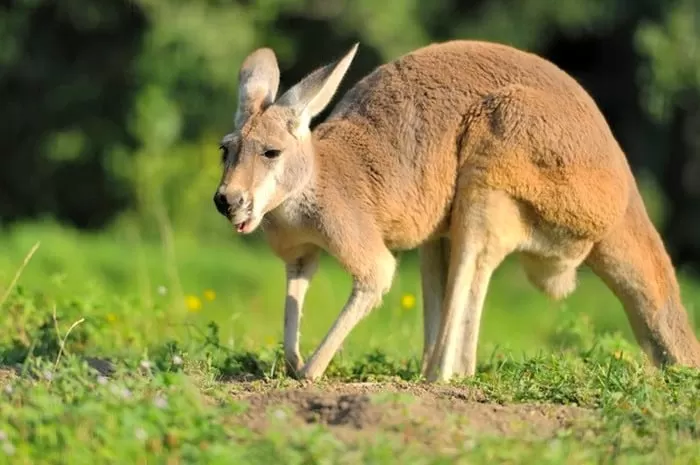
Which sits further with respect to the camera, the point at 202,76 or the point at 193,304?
the point at 202,76

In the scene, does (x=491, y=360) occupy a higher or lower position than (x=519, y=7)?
lower

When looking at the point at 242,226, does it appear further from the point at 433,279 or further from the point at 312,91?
the point at 433,279

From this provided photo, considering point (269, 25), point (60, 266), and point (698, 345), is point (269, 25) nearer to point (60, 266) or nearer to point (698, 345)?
point (60, 266)

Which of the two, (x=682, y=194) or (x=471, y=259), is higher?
(x=682, y=194)

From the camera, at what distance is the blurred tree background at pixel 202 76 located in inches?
656

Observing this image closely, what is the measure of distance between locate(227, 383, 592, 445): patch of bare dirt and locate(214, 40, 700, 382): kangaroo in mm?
1188

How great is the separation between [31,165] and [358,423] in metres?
14.7

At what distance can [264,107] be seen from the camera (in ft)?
23.2

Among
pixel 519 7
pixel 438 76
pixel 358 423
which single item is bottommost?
pixel 358 423

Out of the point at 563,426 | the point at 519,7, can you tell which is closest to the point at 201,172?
the point at 519,7

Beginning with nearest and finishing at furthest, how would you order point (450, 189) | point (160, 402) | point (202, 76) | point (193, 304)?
point (160, 402) → point (450, 189) → point (193, 304) → point (202, 76)

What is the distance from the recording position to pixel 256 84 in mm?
7234

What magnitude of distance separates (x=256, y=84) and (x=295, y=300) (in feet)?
3.51

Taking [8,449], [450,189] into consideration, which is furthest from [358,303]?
[8,449]
